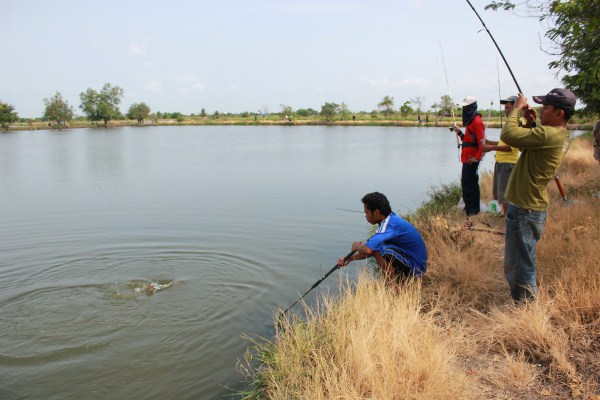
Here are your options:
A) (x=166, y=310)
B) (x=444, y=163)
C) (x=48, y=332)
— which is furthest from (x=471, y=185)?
(x=444, y=163)

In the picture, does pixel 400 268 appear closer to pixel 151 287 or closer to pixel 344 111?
pixel 151 287

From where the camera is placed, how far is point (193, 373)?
12.9 feet

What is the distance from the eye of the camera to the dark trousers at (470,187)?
6246 millimetres

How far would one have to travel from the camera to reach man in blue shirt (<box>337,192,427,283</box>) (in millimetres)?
3994

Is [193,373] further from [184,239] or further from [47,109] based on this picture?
[47,109]

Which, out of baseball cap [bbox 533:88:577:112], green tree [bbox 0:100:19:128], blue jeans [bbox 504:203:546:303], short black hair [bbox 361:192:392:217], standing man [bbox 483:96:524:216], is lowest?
blue jeans [bbox 504:203:546:303]

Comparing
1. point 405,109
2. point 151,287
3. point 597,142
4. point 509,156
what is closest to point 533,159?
point 597,142

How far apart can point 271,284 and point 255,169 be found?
11.1 meters

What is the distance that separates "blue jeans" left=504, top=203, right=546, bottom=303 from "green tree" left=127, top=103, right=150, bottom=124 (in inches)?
3219

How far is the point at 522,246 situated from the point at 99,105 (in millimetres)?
80427

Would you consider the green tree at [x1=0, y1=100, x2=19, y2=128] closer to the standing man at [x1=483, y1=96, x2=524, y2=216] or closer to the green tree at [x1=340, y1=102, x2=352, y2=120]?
the green tree at [x1=340, y1=102, x2=352, y2=120]

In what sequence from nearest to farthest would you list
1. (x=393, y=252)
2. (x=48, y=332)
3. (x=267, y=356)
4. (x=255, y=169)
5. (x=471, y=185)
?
(x=267, y=356) → (x=393, y=252) → (x=48, y=332) → (x=471, y=185) → (x=255, y=169)

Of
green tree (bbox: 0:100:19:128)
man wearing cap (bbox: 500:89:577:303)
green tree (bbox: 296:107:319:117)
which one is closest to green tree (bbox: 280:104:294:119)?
green tree (bbox: 296:107:319:117)

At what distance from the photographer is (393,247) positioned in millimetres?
4035
